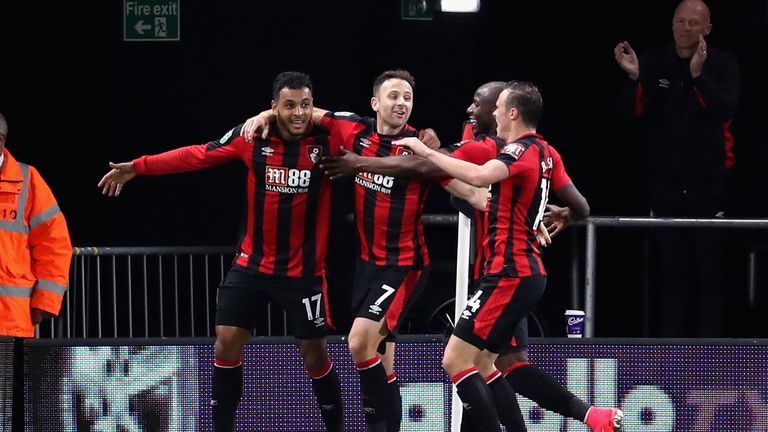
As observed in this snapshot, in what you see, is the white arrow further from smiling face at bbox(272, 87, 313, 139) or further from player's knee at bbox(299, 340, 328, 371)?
player's knee at bbox(299, 340, 328, 371)

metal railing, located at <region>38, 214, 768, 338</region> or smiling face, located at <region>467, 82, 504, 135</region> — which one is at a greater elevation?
smiling face, located at <region>467, 82, 504, 135</region>

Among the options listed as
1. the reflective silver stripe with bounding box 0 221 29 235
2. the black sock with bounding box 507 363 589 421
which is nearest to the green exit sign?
the reflective silver stripe with bounding box 0 221 29 235

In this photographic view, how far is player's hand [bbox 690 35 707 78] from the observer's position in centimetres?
1061

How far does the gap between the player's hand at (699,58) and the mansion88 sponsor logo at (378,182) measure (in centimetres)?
262

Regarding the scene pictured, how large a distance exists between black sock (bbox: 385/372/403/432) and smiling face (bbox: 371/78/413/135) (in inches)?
55.9

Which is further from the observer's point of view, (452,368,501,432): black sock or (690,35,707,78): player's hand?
(690,35,707,78): player's hand

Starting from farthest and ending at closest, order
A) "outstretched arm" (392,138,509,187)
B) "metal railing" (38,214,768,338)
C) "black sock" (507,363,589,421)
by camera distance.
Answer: "metal railing" (38,214,768,338), "black sock" (507,363,589,421), "outstretched arm" (392,138,509,187)

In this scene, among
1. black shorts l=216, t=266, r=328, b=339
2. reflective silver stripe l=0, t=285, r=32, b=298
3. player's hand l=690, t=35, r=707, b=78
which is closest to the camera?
black shorts l=216, t=266, r=328, b=339

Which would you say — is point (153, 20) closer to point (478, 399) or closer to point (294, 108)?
point (294, 108)

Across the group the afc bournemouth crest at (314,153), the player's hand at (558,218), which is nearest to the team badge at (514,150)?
the player's hand at (558,218)

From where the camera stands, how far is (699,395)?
9.73 metres

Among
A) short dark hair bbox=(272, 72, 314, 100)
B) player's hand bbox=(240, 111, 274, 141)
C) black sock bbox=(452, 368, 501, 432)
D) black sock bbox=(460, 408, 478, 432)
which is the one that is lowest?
black sock bbox=(460, 408, 478, 432)

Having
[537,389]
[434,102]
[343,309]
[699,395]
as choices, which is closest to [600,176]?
[434,102]

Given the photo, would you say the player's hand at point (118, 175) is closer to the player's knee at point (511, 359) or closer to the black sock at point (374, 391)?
the black sock at point (374, 391)
